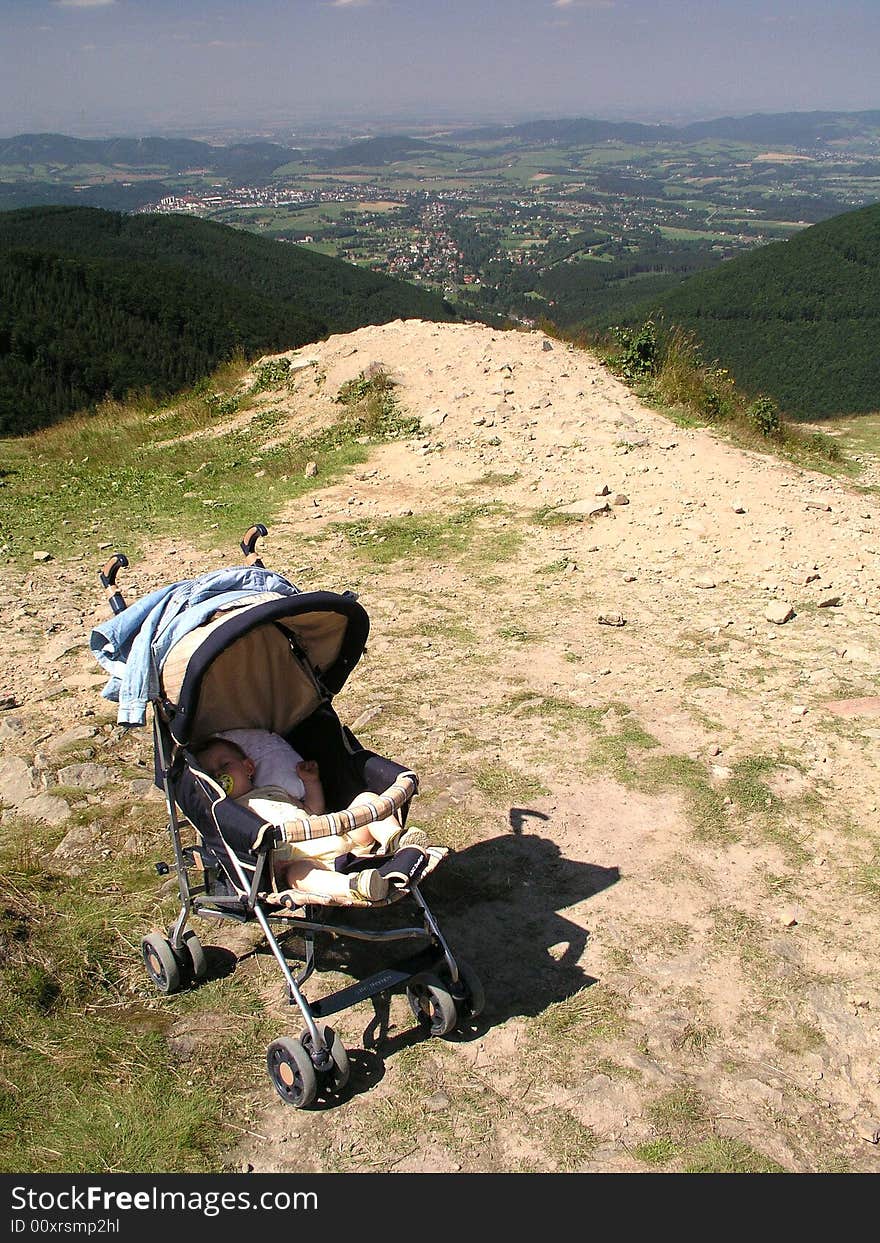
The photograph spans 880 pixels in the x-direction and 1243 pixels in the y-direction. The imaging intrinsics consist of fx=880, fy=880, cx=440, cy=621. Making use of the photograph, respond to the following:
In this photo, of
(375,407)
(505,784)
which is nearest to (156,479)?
(375,407)

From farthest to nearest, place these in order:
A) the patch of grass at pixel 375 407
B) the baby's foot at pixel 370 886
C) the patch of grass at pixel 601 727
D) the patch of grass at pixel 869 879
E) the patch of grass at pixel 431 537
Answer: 1. the patch of grass at pixel 375 407
2. the patch of grass at pixel 431 537
3. the patch of grass at pixel 601 727
4. the patch of grass at pixel 869 879
5. the baby's foot at pixel 370 886

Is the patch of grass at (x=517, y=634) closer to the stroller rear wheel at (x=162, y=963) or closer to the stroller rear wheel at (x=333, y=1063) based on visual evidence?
the stroller rear wheel at (x=162, y=963)

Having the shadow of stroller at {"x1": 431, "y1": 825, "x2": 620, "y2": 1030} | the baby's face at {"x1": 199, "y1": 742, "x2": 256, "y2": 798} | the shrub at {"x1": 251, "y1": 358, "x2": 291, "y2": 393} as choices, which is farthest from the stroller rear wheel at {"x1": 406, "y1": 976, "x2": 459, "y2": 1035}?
the shrub at {"x1": 251, "y1": 358, "x2": 291, "y2": 393}

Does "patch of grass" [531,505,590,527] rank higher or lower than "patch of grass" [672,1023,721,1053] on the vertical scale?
higher

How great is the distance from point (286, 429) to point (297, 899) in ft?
36.7

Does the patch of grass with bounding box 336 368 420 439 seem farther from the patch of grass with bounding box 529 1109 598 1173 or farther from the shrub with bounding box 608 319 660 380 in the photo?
the patch of grass with bounding box 529 1109 598 1173

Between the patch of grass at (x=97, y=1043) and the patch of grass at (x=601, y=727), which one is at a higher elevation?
the patch of grass at (x=601, y=727)

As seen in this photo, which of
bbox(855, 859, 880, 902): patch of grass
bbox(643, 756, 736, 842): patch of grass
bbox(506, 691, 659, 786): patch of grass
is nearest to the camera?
bbox(855, 859, 880, 902): patch of grass

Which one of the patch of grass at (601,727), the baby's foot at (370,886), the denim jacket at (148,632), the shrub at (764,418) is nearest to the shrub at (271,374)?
the shrub at (764,418)

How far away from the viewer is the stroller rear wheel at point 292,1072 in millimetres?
3211

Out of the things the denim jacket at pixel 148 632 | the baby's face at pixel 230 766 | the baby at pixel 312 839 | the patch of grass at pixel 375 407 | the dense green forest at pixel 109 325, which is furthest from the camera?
the dense green forest at pixel 109 325

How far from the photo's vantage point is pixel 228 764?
4.23 metres

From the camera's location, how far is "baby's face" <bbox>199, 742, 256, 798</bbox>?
13.8 feet

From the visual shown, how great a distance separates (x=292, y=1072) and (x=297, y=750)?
1682 millimetres
